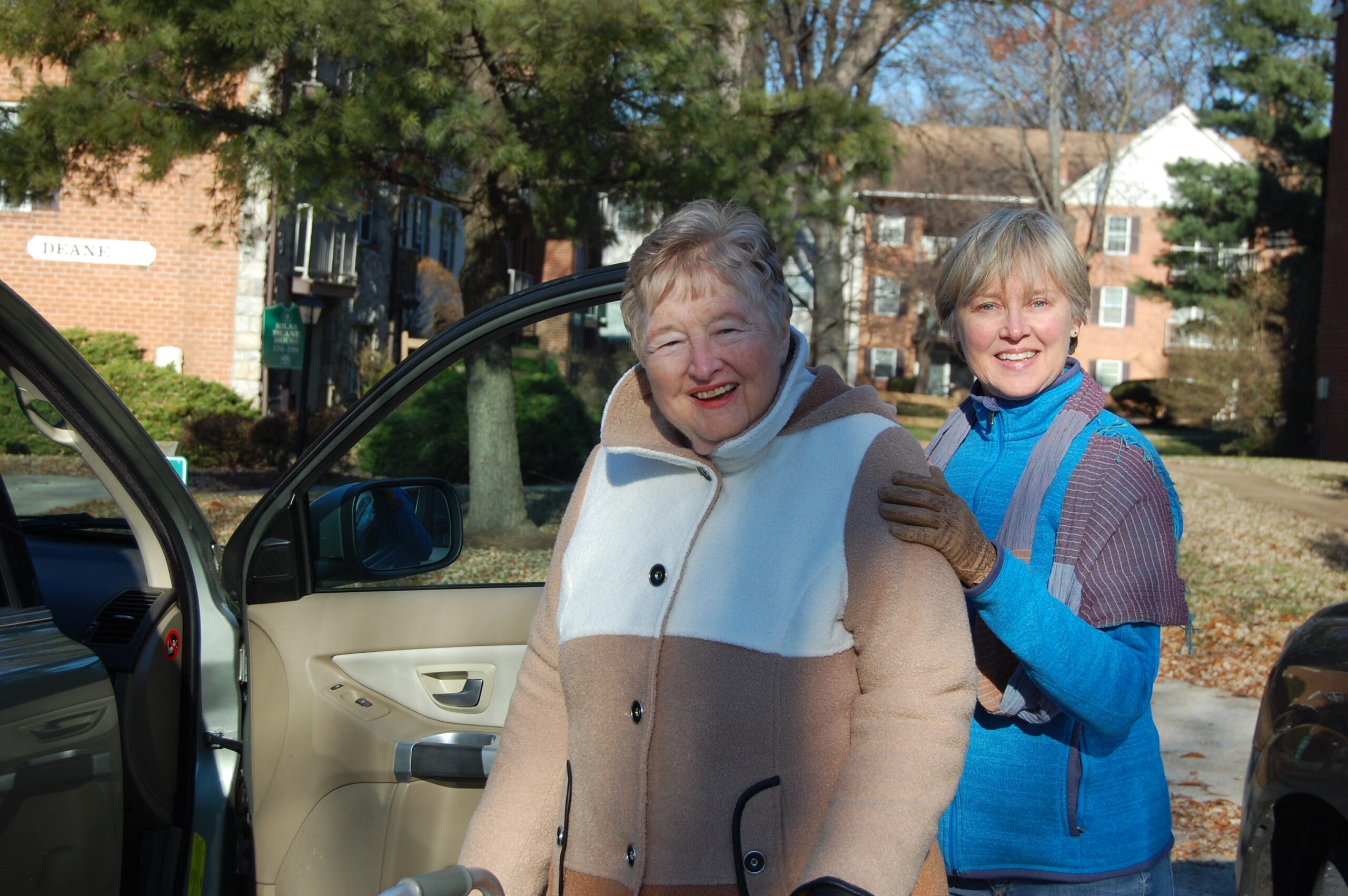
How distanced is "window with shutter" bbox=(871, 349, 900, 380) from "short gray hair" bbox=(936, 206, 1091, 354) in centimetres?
4874

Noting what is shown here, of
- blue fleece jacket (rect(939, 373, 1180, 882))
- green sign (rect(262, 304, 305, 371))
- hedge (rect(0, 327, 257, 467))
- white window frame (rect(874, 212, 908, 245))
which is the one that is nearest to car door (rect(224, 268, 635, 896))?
blue fleece jacket (rect(939, 373, 1180, 882))

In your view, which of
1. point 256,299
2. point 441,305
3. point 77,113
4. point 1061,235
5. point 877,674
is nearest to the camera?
point 877,674

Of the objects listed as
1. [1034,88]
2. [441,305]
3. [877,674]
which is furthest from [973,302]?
[1034,88]

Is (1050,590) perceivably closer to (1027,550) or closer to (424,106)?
(1027,550)

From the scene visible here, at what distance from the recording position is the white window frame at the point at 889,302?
33.8 m

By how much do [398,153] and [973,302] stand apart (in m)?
8.00

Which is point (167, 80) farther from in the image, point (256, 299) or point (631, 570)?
point (256, 299)

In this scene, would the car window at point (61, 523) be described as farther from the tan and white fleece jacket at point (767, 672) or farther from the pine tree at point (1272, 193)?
the pine tree at point (1272, 193)

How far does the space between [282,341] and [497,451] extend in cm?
1412

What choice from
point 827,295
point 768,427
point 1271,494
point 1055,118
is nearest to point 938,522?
point 768,427

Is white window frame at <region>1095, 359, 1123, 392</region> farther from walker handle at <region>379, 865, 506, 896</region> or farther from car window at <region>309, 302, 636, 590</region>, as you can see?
walker handle at <region>379, 865, 506, 896</region>

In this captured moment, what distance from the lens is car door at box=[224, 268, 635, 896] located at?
268cm

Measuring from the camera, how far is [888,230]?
2598 cm

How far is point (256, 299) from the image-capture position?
66.2ft
